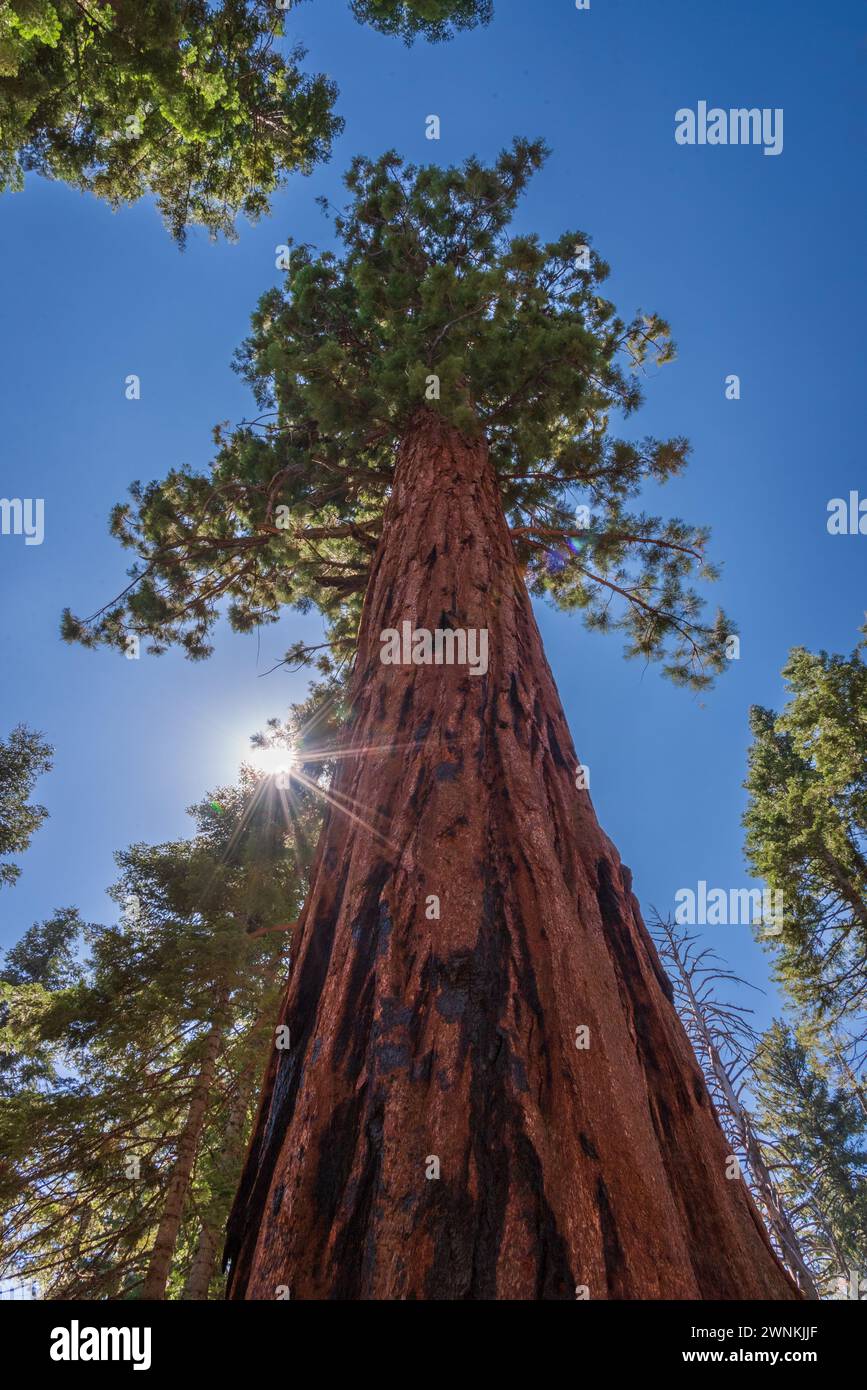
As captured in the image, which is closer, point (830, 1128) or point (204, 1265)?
point (204, 1265)

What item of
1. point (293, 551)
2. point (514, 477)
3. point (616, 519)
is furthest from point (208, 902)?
point (616, 519)

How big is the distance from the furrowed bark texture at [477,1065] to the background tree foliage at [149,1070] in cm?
345

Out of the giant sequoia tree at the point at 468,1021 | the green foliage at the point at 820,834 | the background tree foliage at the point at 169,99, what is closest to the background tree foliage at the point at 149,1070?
the giant sequoia tree at the point at 468,1021

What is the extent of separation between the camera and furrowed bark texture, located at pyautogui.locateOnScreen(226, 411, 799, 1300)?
4.28 ft

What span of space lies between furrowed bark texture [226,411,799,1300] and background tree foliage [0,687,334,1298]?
345 cm

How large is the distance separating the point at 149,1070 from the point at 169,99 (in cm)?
1006

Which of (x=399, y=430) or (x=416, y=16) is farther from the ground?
(x=416, y=16)

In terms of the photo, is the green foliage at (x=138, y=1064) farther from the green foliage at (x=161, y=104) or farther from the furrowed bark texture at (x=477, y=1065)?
the green foliage at (x=161, y=104)

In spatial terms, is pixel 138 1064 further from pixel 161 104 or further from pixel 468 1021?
pixel 161 104

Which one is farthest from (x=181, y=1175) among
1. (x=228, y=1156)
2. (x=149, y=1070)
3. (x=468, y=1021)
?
(x=468, y=1021)

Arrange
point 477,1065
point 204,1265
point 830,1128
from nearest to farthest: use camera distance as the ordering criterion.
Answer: point 477,1065
point 204,1265
point 830,1128

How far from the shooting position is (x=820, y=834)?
432 inches

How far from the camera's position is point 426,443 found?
515 cm
